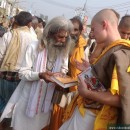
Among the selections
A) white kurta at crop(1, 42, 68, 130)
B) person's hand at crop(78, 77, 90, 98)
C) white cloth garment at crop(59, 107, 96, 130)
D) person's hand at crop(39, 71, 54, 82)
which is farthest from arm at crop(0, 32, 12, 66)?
person's hand at crop(78, 77, 90, 98)

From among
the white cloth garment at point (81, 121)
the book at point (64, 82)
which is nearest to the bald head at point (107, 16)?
the book at point (64, 82)

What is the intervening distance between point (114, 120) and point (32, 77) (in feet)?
4.17

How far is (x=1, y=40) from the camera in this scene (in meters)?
4.16

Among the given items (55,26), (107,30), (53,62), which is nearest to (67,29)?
(55,26)

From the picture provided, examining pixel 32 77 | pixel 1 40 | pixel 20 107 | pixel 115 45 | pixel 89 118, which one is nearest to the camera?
pixel 115 45

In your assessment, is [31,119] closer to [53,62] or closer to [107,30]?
[53,62]

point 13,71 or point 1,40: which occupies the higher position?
point 1,40

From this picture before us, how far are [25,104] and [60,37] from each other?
2.88 feet

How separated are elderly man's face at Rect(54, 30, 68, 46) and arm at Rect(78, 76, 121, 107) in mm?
1054

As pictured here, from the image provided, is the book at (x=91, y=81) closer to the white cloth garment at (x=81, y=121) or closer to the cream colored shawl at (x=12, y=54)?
the white cloth garment at (x=81, y=121)

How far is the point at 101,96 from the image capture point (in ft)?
7.00

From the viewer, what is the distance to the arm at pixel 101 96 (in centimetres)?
208

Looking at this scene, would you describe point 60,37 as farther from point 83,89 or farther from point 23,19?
point 23,19

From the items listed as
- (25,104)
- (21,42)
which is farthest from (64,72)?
(21,42)
